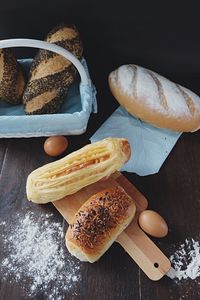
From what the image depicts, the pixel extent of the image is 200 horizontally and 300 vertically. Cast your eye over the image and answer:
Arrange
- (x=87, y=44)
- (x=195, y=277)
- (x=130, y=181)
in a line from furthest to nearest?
(x=87, y=44) < (x=130, y=181) < (x=195, y=277)

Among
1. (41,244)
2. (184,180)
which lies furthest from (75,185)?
(184,180)

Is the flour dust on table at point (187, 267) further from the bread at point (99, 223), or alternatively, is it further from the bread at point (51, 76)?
the bread at point (51, 76)

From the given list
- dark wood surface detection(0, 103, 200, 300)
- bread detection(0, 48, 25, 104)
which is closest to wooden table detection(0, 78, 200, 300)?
dark wood surface detection(0, 103, 200, 300)

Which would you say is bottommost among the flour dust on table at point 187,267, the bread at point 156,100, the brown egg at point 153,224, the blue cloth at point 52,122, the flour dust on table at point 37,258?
the flour dust on table at point 37,258

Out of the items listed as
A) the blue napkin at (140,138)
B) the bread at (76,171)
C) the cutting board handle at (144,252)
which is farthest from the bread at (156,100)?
the cutting board handle at (144,252)

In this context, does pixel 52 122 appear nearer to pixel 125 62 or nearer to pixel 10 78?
pixel 10 78

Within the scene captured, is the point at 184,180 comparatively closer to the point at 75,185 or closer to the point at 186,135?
the point at 186,135
